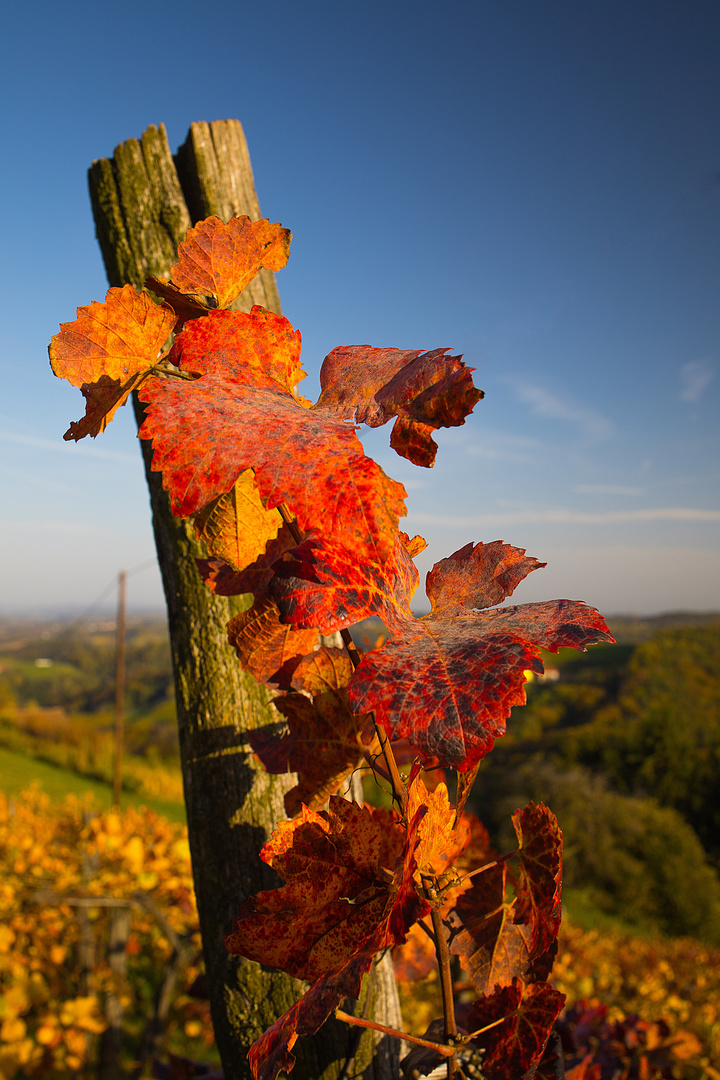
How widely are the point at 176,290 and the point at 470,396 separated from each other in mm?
271

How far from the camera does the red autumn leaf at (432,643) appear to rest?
32cm

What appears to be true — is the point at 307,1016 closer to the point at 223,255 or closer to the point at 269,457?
the point at 269,457

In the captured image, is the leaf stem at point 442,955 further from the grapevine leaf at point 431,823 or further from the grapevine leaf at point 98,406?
the grapevine leaf at point 98,406

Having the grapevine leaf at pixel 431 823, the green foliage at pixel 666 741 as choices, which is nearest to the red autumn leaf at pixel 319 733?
the grapevine leaf at pixel 431 823

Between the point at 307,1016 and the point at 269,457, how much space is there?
358mm

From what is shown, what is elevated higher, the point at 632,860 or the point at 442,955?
the point at 442,955

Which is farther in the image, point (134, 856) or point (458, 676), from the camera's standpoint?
point (134, 856)

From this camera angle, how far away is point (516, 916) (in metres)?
0.61

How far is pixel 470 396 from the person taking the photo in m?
0.41

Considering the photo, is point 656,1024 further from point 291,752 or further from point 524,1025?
point 291,752

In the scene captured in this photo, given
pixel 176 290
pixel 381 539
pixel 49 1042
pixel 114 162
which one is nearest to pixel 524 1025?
pixel 381 539

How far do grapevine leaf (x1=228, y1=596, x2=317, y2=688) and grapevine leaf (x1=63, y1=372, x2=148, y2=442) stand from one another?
0.20m

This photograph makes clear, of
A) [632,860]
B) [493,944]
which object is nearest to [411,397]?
[493,944]

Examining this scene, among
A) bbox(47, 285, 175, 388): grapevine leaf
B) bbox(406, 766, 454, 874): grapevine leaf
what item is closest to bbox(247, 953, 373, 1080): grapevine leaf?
bbox(406, 766, 454, 874): grapevine leaf
